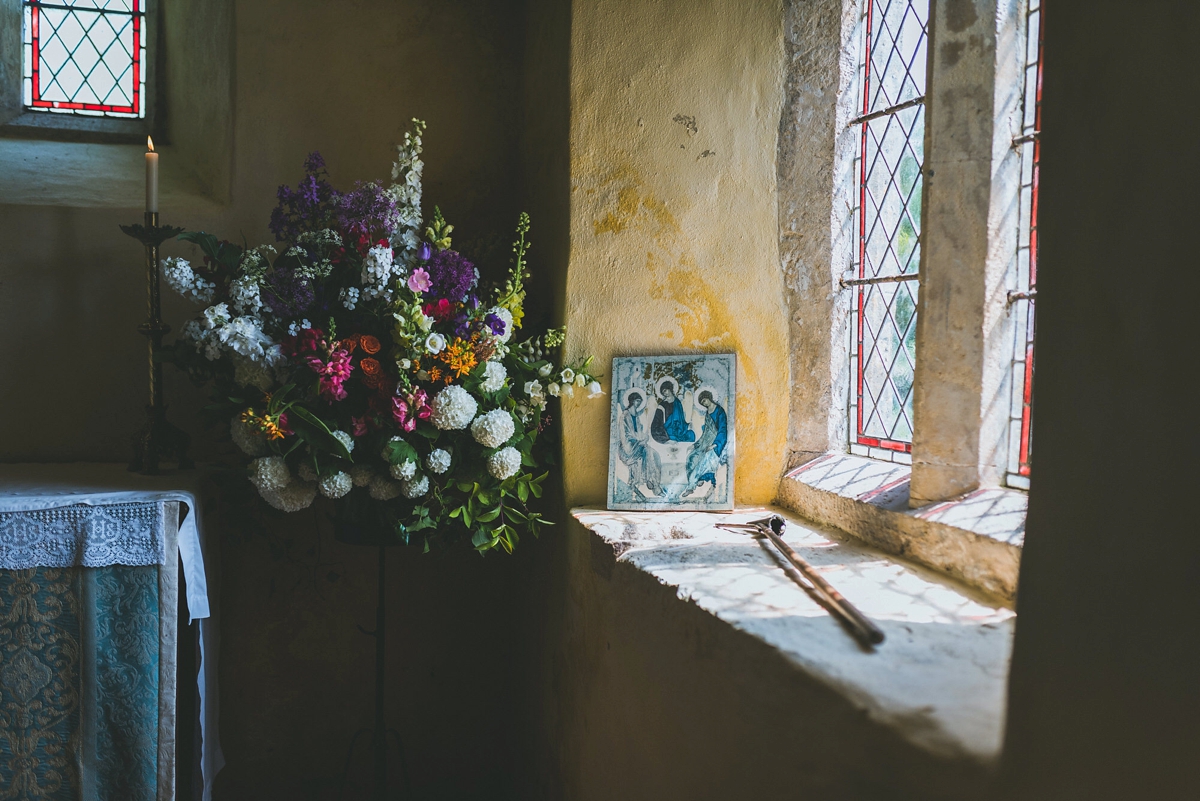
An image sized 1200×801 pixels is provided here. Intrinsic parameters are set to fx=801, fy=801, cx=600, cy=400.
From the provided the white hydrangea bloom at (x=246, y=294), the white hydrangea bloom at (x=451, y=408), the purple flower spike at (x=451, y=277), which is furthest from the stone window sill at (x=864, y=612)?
the white hydrangea bloom at (x=246, y=294)

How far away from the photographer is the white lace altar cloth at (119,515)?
186 cm

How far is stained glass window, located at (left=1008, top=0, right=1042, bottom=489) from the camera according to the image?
5.37 feet

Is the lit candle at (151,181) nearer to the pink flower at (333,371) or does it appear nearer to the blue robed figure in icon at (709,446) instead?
the pink flower at (333,371)

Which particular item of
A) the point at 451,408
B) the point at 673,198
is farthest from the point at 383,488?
the point at 673,198

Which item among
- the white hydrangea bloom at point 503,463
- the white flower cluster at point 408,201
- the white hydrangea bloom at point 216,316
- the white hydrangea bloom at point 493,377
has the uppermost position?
the white flower cluster at point 408,201

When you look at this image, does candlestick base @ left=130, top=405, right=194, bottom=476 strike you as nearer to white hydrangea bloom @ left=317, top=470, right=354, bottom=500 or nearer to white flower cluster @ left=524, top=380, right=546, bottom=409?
white hydrangea bloom @ left=317, top=470, right=354, bottom=500

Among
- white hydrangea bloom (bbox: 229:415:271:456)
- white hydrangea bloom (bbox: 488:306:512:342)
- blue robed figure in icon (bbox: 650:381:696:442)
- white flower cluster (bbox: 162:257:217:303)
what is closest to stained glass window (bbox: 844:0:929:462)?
blue robed figure in icon (bbox: 650:381:696:442)

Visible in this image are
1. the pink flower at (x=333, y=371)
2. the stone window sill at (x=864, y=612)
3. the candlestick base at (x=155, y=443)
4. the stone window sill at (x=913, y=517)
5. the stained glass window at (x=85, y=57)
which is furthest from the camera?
the stained glass window at (x=85, y=57)

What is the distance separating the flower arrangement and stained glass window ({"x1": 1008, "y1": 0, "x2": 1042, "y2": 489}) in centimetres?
99

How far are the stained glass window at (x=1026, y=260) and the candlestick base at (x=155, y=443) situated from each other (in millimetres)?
2144

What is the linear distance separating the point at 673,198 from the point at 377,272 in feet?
2.63

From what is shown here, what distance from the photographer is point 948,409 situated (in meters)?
1.74

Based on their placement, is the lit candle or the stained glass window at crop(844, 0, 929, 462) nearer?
the stained glass window at crop(844, 0, 929, 462)

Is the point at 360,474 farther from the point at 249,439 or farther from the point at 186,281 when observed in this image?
the point at 186,281
